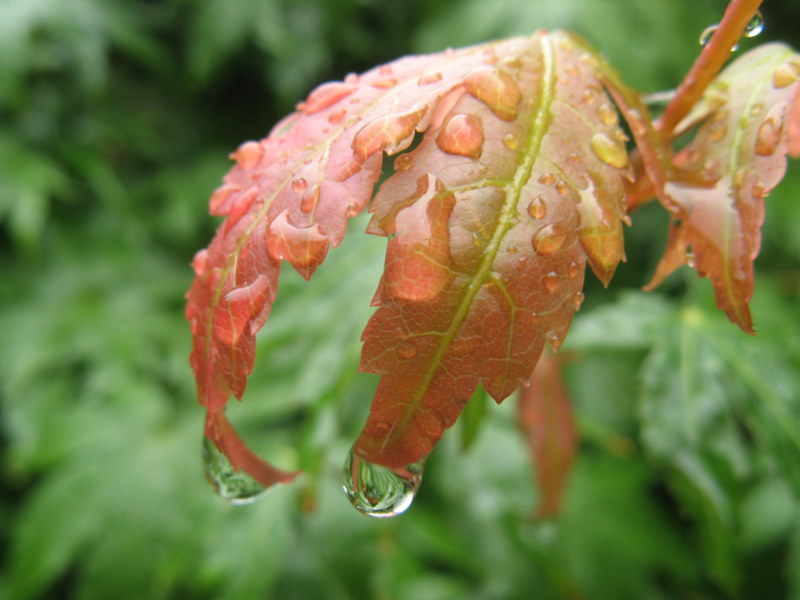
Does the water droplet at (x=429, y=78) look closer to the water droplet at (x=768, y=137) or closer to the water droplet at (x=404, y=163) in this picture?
the water droplet at (x=404, y=163)

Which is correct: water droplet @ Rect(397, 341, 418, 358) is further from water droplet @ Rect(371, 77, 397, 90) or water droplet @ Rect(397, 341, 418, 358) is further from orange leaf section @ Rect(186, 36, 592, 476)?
water droplet @ Rect(371, 77, 397, 90)

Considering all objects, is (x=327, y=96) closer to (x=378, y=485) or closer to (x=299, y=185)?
(x=299, y=185)

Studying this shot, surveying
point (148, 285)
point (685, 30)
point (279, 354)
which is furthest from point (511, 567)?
point (685, 30)

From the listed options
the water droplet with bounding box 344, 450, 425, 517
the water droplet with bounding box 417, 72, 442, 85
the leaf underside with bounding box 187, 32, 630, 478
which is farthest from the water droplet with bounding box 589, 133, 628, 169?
the water droplet with bounding box 344, 450, 425, 517

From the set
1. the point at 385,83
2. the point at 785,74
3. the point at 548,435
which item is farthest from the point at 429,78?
the point at 548,435

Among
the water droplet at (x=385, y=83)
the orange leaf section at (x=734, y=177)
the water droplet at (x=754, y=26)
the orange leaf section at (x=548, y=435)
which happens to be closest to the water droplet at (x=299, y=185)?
the water droplet at (x=385, y=83)

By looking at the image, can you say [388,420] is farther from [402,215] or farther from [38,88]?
[38,88]
